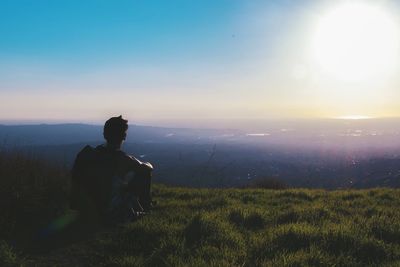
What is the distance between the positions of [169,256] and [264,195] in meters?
6.58

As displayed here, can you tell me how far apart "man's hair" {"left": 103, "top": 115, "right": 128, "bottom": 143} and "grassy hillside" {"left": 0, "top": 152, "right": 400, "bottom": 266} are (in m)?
1.66

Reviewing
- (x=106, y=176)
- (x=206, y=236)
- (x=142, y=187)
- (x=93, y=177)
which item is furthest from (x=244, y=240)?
(x=93, y=177)

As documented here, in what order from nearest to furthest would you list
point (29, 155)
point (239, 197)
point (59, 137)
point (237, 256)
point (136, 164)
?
1. point (237, 256)
2. point (136, 164)
3. point (29, 155)
4. point (239, 197)
5. point (59, 137)

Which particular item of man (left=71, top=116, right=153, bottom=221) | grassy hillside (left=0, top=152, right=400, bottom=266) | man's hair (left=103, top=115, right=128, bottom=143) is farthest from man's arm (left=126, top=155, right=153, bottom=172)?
grassy hillside (left=0, top=152, right=400, bottom=266)

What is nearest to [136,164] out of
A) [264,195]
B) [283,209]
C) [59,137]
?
[283,209]

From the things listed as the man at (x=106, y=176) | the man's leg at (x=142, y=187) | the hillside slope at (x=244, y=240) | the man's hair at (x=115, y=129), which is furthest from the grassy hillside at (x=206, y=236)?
the man's hair at (x=115, y=129)

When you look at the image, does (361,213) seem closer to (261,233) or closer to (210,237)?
(261,233)

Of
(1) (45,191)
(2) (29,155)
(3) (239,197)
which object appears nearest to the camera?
(1) (45,191)

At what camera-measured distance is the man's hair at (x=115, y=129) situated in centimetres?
775

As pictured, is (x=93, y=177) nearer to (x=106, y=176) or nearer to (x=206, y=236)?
(x=106, y=176)

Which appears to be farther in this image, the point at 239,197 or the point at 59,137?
the point at 59,137

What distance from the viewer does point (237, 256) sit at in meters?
5.66

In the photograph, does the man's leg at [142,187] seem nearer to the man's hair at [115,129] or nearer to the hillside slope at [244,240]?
the hillside slope at [244,240]

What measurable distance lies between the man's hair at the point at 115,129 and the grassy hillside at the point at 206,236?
1664mm
